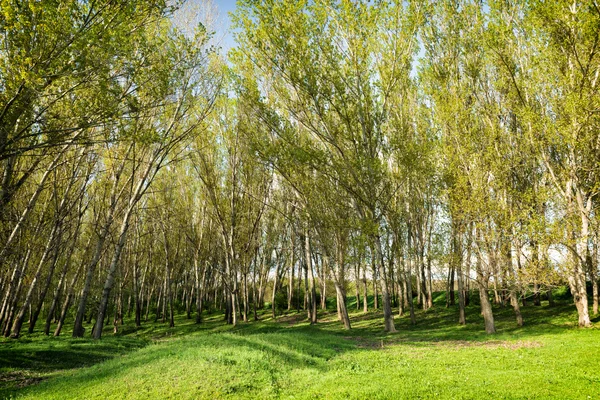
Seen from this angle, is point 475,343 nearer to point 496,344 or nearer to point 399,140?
point 496,344

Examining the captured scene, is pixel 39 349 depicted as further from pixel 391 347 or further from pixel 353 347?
pixel 391 347

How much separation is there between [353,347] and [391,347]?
135 centimetres

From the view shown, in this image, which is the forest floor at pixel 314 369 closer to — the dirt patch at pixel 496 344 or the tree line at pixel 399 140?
the dirt patch at pixel 496 344

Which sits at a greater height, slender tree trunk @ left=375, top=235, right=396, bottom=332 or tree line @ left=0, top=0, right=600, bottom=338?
tree line @ left=0, top=0, right=600, bottom=338

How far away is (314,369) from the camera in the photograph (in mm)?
8805

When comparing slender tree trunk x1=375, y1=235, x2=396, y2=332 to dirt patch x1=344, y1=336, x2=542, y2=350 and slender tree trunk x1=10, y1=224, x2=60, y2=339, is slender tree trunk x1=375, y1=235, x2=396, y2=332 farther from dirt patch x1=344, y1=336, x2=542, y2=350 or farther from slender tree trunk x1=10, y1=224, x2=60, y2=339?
slender tree trunk x1=10, y1=224, x2=60, y2=339

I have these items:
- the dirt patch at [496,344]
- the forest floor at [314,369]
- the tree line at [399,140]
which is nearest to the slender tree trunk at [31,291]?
the tree line at [399,140]

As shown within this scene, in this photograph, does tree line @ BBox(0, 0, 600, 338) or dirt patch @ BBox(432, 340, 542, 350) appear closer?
dirt patch @ BBox(432, 340, 542, 350)

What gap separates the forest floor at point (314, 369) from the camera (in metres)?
6.89

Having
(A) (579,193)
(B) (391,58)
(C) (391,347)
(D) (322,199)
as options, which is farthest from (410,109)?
(C) (391,347)

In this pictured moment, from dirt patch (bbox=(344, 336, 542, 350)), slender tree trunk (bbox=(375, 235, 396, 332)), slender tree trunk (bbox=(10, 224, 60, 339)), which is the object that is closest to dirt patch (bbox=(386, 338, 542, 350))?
dirt patch (bbox=(344, 336, 542, 350))

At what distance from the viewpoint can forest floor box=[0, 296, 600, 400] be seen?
6.89 metres

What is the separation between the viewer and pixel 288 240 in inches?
1335

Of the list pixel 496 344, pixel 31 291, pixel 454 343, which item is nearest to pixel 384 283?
pixel 454 343
